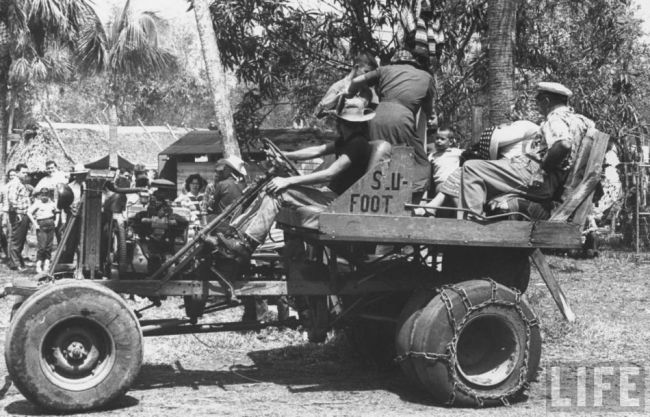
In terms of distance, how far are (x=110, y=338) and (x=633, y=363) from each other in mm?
4828

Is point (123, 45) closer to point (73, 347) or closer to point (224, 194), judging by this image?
point (224, 194)

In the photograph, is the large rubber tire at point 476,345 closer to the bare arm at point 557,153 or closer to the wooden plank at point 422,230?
the wooden plank at point 422,230

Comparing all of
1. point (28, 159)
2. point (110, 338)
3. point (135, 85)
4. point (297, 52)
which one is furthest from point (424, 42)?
point (135, 85)

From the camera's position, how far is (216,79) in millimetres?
11305

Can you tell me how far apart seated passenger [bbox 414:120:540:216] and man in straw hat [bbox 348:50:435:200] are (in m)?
0.19

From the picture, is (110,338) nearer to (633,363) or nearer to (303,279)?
(303,279)

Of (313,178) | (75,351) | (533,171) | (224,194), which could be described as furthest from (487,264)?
(224,194)

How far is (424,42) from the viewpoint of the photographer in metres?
8.39

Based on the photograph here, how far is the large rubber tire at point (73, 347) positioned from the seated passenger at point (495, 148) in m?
2.60

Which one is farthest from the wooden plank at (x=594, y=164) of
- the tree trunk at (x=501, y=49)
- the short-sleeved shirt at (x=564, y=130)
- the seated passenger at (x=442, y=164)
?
the tree trunk at (x=501, y=49)

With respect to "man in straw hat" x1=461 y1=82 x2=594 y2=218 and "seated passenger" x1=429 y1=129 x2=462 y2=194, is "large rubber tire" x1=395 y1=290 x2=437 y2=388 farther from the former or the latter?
"seated passenger" x1=429 y1=129 x2=462 y2=194

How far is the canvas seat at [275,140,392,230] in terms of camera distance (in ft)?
20.9

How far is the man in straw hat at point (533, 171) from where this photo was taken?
6945 millimetres

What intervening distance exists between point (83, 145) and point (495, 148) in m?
32.2
